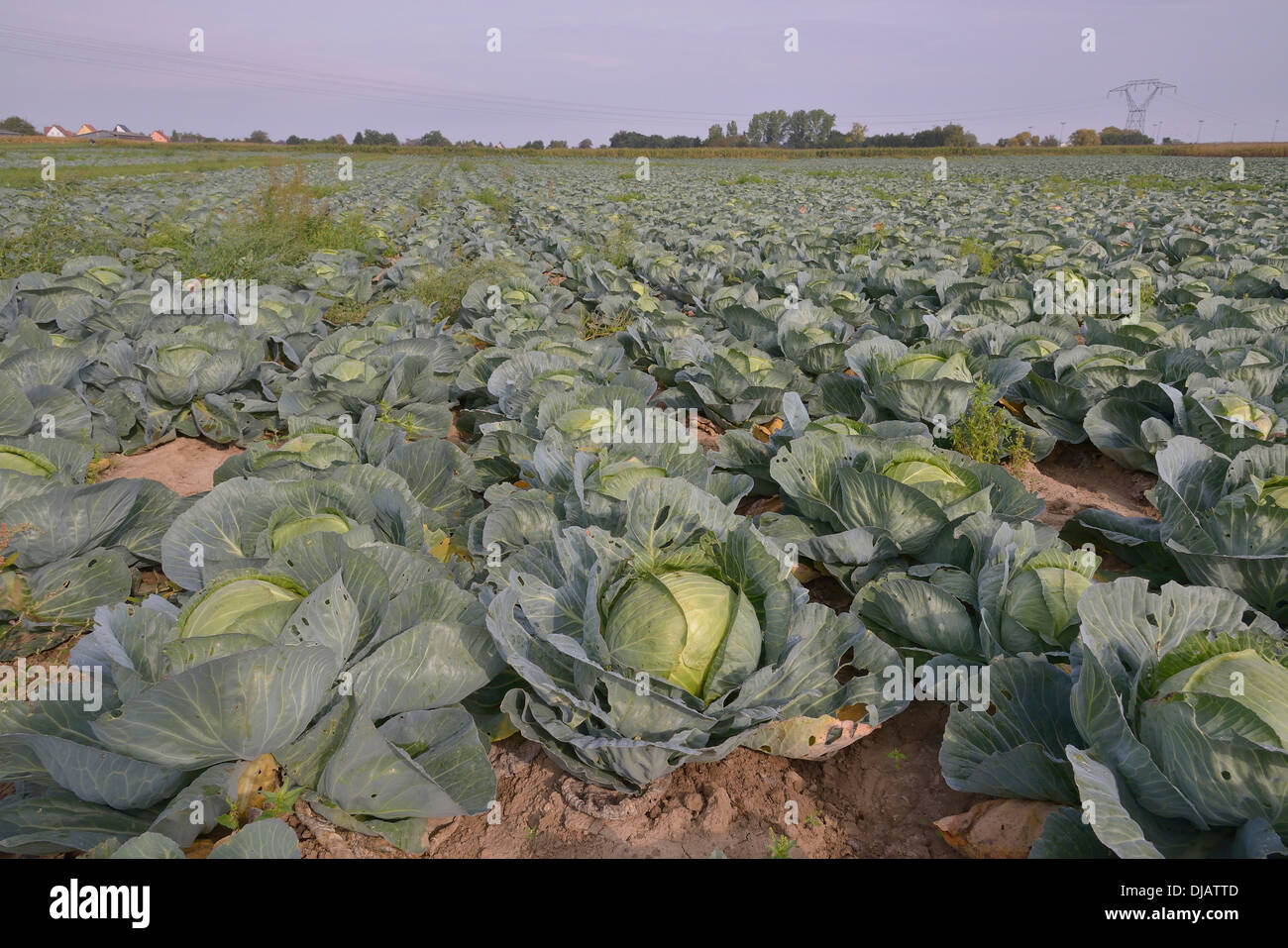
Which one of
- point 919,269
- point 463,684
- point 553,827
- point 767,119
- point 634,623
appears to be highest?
point 767,119

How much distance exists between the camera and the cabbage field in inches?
88.8

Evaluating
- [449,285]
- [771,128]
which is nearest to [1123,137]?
[771,128]

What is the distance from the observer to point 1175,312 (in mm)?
8359

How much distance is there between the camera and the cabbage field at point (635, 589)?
2256 mm

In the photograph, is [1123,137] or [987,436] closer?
[987,436]

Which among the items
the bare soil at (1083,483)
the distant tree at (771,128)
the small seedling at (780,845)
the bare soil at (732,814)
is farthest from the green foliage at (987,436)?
the distant tree at (771,128)

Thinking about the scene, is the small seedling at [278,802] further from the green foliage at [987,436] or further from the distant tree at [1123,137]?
the distant tree at [1123,137]

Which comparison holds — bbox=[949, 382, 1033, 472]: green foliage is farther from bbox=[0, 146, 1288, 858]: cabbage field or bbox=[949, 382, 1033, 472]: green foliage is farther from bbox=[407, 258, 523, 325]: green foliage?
bbox=[407, 258, 523, 325]: green foliage

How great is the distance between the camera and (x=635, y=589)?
275cm

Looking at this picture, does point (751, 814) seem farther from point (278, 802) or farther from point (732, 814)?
point (278, 802)

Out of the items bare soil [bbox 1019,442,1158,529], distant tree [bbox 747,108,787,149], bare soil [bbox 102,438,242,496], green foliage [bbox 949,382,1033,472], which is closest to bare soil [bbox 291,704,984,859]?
green foliage [bbox 949,382,1033,472]

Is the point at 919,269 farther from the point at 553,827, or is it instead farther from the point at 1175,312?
the point at 553,827
